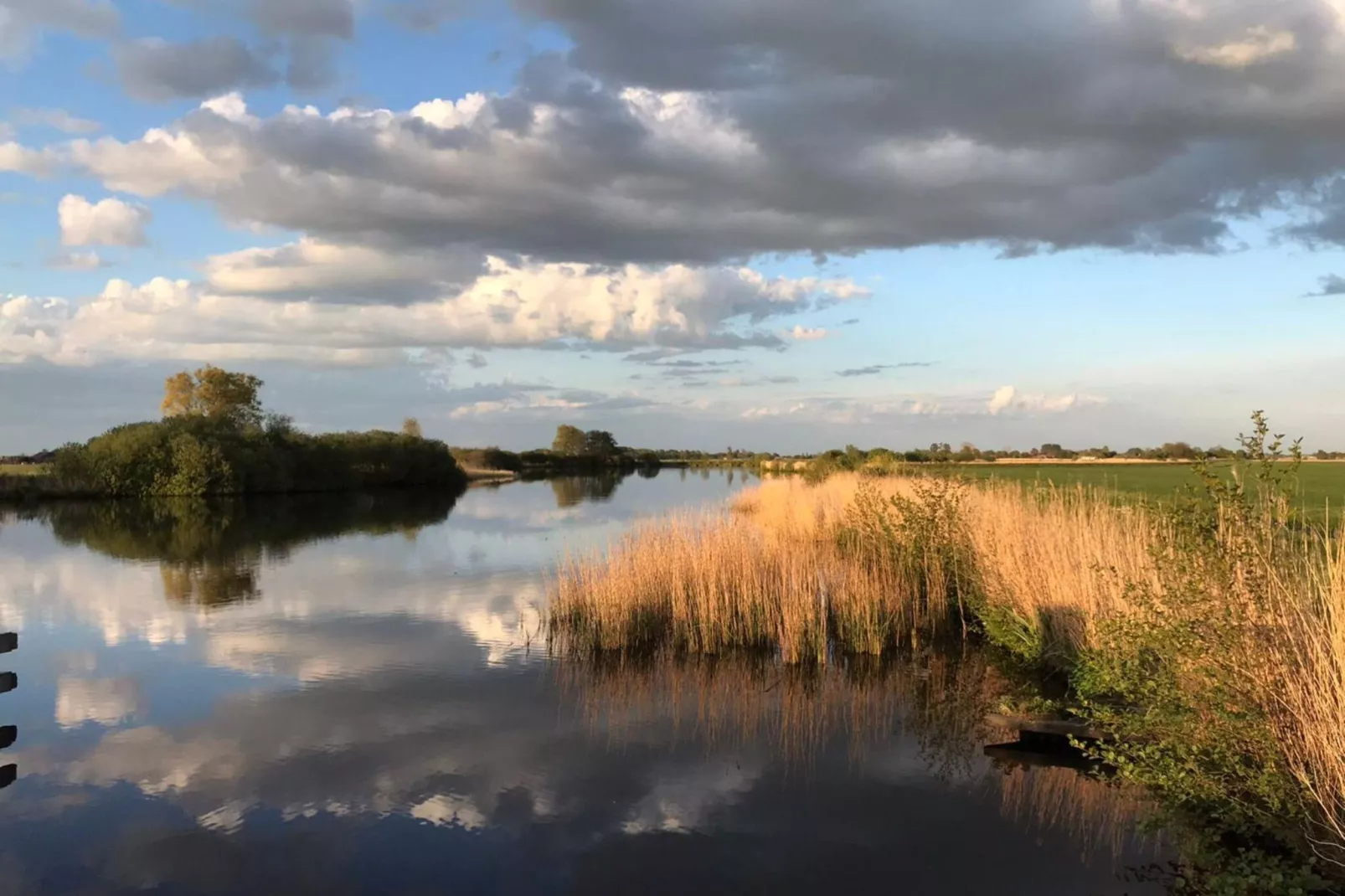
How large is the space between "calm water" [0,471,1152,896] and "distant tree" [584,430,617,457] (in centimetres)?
11863

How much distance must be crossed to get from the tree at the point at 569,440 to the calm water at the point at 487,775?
11631 centimetres

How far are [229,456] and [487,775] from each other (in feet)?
170

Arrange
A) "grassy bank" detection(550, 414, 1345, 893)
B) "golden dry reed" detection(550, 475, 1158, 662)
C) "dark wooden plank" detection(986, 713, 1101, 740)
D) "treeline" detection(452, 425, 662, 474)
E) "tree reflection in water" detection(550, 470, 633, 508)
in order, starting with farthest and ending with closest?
1. "treeline" detection(452, 425, 662, 474)
2. "tree reflection in water" detection(550, 470, 633, 508)
3. "golden dry reed" detection(550, 475, 1158, 662)
4. "dark wooden plank" detection(986, 713, 1101, 740)
5. "grassy bank" detection(550, 414, 1345, 893)

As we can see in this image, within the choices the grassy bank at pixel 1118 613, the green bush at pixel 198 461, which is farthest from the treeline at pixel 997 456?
the green bush at pixel 198 461

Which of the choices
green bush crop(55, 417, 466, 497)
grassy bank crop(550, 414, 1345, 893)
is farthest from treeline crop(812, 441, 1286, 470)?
green bush crop(55, 417, 466, 497)

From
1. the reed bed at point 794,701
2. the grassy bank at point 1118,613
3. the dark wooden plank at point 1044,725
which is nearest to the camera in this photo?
the grassy bank at point 1118,613

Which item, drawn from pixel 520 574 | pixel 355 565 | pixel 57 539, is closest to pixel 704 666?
pixel 520 574

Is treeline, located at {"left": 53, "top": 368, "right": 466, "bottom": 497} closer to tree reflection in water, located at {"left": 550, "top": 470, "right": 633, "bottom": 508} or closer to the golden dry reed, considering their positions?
tree reflection in water, located at {"left": 550, "top": 470, "right": 633, "bottom": 508}

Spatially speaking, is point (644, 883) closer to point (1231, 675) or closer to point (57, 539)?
point (1231, 675)

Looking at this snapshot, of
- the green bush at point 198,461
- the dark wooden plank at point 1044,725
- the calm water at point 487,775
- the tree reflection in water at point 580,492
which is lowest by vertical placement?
the calm water at point 487,775

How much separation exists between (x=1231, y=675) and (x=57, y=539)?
33108mm

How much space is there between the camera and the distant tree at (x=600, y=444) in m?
134

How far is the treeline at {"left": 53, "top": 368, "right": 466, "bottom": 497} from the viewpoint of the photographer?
51.1m

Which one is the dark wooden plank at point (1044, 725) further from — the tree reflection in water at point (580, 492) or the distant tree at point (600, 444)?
the distant tree at point (600, 444)
